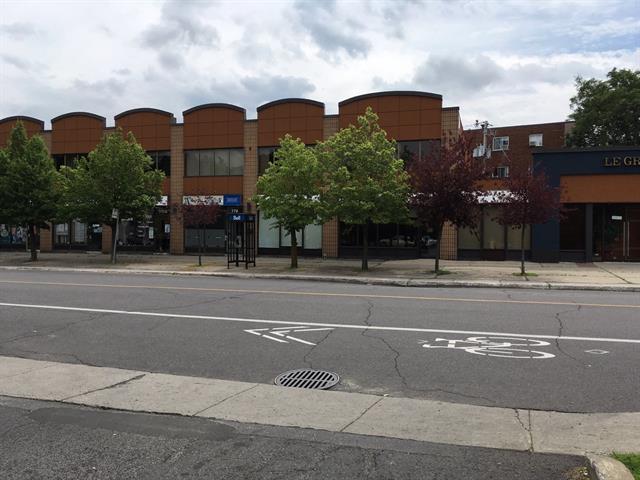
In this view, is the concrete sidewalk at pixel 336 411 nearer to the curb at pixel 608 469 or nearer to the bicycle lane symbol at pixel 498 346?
the curb at pixel 608 469

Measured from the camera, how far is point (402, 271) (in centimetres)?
2177

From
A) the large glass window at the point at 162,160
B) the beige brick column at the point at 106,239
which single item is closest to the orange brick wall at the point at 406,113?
the large glass window at the point at 162,160

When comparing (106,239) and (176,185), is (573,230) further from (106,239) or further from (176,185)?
(106,239)

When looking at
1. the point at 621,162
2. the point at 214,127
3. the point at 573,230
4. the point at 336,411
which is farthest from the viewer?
the point at 214,127

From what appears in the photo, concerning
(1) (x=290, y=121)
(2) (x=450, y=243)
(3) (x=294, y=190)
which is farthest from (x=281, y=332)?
(1) (x=290, y=121)

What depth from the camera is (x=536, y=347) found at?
8.44m

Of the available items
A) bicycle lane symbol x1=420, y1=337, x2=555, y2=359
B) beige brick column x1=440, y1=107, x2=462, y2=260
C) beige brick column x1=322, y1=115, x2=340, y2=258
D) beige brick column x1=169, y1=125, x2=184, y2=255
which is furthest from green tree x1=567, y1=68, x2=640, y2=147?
bicycle lane symbol x1=420, y1=337, x2=555, y2=359

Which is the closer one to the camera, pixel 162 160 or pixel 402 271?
pixel 402 271

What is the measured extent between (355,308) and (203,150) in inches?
874

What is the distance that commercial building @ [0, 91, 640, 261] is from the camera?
25.4 metres

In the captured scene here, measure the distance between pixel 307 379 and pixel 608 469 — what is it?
146 inches

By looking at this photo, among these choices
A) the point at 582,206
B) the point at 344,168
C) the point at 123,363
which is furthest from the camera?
the point at 582,206

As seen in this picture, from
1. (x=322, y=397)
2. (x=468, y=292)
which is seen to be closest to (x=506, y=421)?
(x=322, y=397)

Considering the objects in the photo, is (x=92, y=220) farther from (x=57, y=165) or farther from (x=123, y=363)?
(x=123, y=363)
